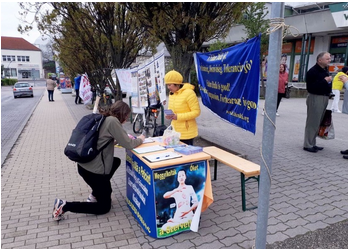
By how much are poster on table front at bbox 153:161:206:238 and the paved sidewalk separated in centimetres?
15

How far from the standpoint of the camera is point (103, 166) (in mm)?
3297

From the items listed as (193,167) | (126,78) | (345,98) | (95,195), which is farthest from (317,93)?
(126,78)

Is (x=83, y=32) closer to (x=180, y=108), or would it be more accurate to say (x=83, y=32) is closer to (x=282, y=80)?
(x=282, y=80)

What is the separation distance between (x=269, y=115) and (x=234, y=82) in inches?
71.1

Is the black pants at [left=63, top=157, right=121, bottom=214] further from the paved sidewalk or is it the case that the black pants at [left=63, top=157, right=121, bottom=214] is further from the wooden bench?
the wooden bench

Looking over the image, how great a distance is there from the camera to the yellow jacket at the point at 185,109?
157 inches

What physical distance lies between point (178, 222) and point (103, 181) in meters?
1.04

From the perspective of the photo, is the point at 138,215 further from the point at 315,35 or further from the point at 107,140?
the point at 315,35

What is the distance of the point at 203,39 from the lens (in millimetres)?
6203

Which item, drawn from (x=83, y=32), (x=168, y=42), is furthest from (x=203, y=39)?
(x=83, y=32)

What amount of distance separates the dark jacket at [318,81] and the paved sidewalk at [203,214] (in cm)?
138

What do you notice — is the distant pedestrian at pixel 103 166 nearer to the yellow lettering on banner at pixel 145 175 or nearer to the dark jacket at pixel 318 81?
the yellow lettering on banner at pixel 145 175

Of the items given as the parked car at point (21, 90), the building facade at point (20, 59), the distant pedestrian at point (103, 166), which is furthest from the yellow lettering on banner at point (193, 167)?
the building facade at point (20, 59)

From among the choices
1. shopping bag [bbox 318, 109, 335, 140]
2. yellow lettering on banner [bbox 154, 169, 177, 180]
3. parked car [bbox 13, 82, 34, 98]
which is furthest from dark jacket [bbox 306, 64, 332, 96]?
parked car [bbox 13, 82, 34, 98]
